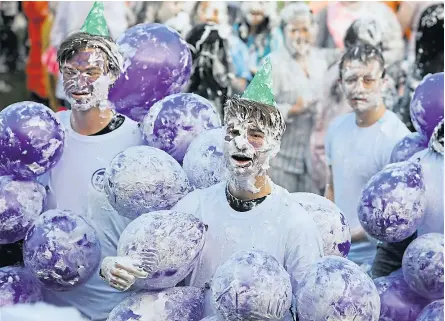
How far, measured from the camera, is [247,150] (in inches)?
135

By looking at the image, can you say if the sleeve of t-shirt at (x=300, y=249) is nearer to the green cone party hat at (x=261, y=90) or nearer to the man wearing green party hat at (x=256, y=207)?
the man wearing green party hat at (x=256, y=207)

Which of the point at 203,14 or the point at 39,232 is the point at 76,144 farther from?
the point at 203,14

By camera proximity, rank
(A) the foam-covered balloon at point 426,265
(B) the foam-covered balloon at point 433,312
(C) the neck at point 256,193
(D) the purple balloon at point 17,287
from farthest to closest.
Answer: (D) the purple balloon at point 17,287 < (A) the foam-covered balloon at point 426,265 < (B) the foam-covered balloon at point 433,312 < (C) the neck at point 256,193

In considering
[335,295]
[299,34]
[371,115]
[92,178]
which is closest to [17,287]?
[92,178]

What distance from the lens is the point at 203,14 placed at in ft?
24.6

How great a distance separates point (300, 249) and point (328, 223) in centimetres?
43

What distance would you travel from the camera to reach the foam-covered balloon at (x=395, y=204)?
160 inches

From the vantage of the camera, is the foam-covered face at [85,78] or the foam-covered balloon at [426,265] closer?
the foam-covered balloon at [426,265]

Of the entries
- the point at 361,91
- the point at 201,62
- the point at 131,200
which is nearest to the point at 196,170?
the point at 131,200


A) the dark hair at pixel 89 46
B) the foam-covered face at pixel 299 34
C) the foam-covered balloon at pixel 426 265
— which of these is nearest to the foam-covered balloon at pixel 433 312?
the foam-covered balloon at pixel 426 265

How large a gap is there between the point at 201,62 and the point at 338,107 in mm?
1012

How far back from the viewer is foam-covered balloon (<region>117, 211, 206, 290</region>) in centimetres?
339

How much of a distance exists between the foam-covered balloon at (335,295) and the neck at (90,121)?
136 cm

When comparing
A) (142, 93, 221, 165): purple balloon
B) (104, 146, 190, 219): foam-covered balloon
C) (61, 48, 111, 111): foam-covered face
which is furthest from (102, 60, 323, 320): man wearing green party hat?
(61, 48, 111, 111): foam-covered face
